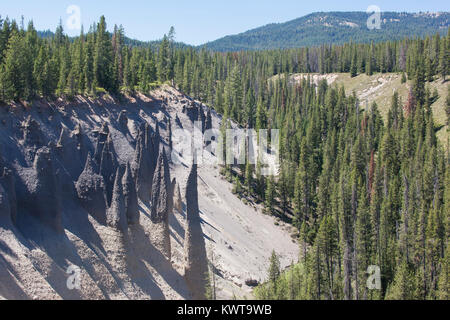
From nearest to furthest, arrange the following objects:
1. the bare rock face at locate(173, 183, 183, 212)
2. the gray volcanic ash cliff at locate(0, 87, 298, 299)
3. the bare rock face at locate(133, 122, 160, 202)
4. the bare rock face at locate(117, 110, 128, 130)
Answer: the gray volcanic ash cliff at locate(0, 87, 298, 299)
the bare rock face at locate(133, 122, 160, 202)
the bare rock face at locate(173, 183, 183, 212)
the bare rock face at locate(117, 110, 128, 130)

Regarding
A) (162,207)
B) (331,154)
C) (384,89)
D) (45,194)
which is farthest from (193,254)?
(384,89)

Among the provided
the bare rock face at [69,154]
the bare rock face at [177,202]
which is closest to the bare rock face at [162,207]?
the bare rock face at [69,154]

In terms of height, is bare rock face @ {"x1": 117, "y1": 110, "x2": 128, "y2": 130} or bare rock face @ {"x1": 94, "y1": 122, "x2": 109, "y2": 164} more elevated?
bare rock face @ {"x1": 117, "y1": 110, "x2": 128, "y2": 130}

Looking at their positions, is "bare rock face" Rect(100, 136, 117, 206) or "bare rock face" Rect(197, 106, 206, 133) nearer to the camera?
"bare rock face" Rect(100, 136, 117, 206)

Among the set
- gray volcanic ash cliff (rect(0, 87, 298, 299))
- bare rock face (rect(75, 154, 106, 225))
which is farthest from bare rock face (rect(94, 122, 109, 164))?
bare rock face (rect(75, 154, 106, 225))

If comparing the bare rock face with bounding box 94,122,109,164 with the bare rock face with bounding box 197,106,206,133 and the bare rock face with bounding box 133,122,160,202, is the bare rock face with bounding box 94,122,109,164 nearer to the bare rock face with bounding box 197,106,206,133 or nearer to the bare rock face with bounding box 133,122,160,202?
the bare rock face with bounding box 133,122,160,202
